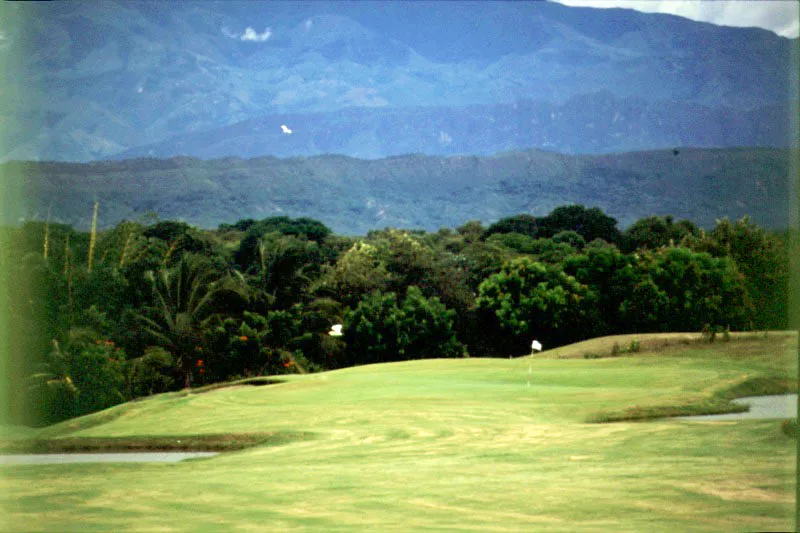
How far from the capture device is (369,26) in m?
11.2

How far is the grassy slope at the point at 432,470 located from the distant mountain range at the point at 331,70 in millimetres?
2143

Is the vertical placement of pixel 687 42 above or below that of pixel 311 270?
above

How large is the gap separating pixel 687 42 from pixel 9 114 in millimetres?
10682

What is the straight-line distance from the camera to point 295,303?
13688mm

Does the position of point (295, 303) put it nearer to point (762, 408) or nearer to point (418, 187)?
point (762, 408)

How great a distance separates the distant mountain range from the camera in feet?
27.2

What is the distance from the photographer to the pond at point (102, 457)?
24.3 ft

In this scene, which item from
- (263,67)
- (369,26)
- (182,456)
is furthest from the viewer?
(263,67)

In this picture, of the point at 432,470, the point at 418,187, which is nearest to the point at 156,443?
the point at 432,470

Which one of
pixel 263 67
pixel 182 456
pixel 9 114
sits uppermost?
pixel 263 67

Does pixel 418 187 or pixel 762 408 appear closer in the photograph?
pixel 762 408

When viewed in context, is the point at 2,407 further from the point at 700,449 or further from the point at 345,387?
the point at 700,449

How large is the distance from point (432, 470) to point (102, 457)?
11.2 ft

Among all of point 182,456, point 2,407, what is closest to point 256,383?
point 2,407
